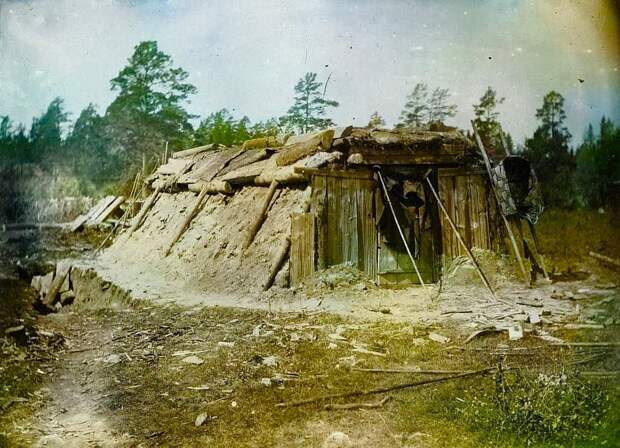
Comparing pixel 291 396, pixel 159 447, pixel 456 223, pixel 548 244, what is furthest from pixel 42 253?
pixel 548 244

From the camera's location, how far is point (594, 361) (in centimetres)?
265

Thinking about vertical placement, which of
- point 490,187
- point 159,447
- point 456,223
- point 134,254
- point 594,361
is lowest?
point 159,447

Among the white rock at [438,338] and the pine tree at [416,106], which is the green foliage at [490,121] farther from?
the white rock at [438,338]

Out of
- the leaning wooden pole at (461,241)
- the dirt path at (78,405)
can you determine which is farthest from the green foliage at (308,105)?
the dirt path at (78,405)

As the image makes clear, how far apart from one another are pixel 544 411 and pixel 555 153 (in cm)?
181

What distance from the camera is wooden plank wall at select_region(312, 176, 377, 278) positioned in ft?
14.6

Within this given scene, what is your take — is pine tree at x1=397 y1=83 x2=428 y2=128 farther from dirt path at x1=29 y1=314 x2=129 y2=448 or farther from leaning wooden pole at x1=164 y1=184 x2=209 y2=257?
leaning wooden pole at x1=164 y1=184 x2=209 y2=257

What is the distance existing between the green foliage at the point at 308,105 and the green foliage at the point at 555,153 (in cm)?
157

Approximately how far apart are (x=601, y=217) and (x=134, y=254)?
6.18 m

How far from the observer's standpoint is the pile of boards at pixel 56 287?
14.1 ft

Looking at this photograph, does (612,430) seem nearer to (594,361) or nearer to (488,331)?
(594,361)

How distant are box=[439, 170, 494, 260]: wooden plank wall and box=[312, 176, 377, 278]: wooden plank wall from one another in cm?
83

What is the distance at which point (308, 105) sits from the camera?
3.19 meters

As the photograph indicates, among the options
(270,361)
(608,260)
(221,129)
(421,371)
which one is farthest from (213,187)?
(608,260)
